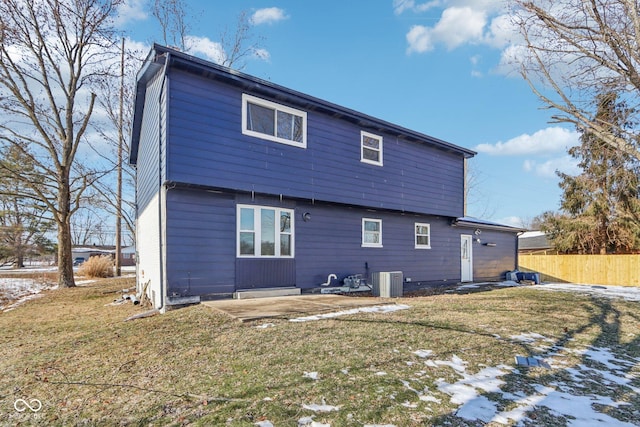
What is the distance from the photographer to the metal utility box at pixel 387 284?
32.3 feet

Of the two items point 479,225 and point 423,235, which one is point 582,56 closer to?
point 423,235

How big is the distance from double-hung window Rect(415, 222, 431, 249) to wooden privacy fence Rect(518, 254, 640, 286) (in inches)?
384

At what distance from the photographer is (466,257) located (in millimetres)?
14930

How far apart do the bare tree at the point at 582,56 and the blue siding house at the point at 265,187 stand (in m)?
4.13

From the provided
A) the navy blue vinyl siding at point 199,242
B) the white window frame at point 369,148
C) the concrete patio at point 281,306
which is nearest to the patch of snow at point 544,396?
the concrete patio at point 281,306

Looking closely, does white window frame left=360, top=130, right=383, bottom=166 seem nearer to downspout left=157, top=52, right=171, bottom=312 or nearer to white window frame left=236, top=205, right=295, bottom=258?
white window frame left=236, top=205, right=295, bottom=258

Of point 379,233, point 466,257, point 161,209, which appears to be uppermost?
point 161,209

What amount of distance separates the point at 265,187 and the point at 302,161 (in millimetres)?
1382

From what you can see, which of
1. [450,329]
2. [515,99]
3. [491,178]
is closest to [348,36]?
[515,99]

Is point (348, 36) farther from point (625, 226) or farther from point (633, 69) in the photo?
point (625, 226)

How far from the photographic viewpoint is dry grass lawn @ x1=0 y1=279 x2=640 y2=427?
9.91ft

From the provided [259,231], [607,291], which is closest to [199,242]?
[259,231]

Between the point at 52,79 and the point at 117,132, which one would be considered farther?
the point at 117,132

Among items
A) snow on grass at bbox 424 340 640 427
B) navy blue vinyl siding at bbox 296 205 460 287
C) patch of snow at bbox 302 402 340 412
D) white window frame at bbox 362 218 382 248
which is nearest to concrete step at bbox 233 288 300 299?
navy blue vinyl siding at bbox 296 205 460 287
